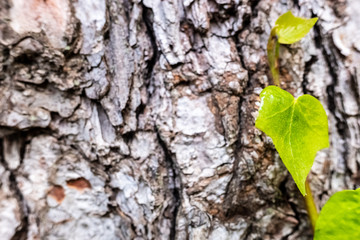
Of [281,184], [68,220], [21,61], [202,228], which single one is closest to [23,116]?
[21,61]

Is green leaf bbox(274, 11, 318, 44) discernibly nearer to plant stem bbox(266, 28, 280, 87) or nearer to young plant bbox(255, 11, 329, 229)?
plant stem bbox(266, 28, 280, 87)

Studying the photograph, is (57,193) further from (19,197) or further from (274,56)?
(274,56)

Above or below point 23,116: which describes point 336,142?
below

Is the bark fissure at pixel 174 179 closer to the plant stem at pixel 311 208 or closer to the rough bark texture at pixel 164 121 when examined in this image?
the rough bark texture at pixel 164 121

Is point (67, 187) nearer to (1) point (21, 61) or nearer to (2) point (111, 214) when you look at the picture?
(2) point (111, 214)

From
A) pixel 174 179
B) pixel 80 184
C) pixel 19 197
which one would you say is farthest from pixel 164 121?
pixel 19 197

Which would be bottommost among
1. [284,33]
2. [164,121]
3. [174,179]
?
[174,179]

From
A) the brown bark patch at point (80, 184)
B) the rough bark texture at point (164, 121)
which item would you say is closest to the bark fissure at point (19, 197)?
the rough bark texture at point (164, 121)
